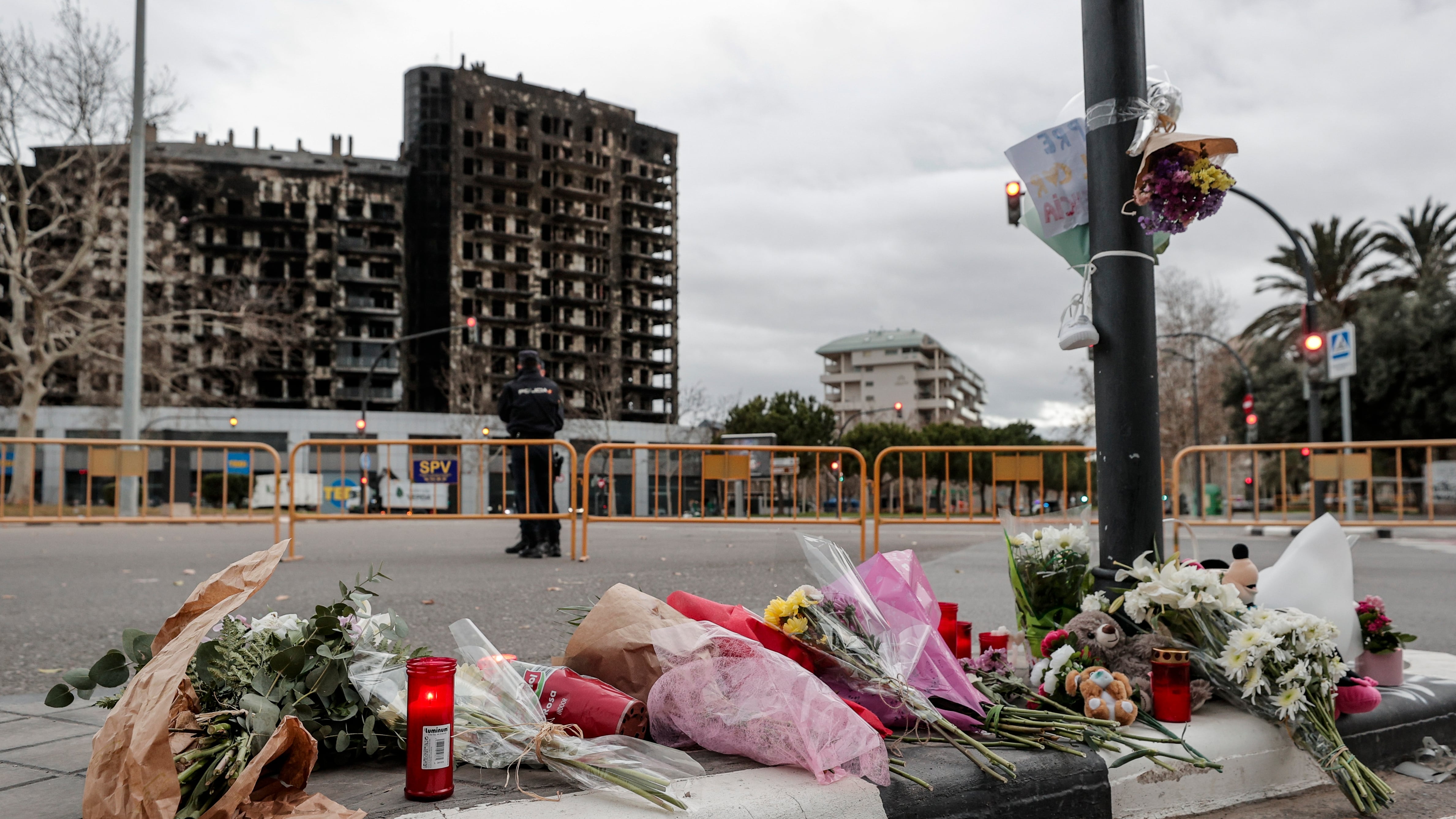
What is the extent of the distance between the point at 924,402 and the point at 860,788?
123035 mm

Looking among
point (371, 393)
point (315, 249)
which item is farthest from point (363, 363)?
point (315, 249)

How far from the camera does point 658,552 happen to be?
37.0 ft

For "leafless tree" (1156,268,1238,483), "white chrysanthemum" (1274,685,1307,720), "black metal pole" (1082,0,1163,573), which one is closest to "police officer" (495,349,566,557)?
"black metal pole" (1082,0,1163,573)

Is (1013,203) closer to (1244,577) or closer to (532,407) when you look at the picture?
(532,407)

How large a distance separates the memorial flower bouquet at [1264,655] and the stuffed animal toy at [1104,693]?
0.32 m

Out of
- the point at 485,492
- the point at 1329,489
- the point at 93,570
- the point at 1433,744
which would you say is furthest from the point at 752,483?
the point at 1329,489

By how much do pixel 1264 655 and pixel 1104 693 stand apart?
1.74ft

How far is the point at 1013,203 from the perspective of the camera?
1473 cm

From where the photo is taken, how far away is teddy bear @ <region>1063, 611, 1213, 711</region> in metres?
3.12

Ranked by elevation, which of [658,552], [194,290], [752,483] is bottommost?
[658,552]

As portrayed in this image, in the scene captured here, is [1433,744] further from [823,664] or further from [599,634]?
[599,634]

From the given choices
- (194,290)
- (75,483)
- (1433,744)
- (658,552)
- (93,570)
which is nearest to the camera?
(1433,744)

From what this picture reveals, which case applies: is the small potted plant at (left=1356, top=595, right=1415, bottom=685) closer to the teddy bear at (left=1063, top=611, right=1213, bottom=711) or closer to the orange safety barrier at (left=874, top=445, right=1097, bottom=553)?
the teddy bear at (left=1063, top=611, right=1213, bottom=711)

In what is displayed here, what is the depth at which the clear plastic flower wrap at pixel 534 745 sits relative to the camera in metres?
2.33
